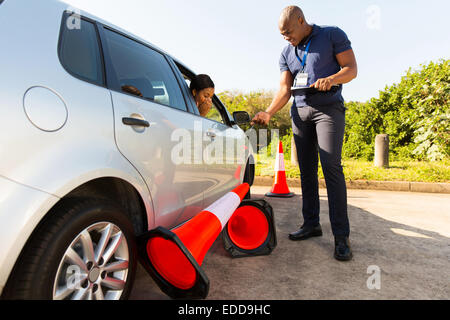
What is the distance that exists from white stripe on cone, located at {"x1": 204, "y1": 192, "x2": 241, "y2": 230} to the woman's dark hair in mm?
1173

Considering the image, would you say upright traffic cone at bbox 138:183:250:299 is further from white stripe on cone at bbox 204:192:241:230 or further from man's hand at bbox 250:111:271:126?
man's hand at bbox 250:111:271:126

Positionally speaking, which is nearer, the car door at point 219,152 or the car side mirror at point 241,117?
the car door at point 219,152

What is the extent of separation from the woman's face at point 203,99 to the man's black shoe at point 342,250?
176 cm

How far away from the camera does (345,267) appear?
93.6 inches

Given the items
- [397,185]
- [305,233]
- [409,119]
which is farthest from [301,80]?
[409,119]

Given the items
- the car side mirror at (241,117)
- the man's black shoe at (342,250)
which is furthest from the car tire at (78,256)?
the car side mirror at (241,117)

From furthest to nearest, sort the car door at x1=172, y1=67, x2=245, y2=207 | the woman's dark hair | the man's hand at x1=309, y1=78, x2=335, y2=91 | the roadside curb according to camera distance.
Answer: the roadside curb → the woman's dark hair → the car door at x1=172, y1=67, x2=245, y2=207 → the man's hand at x1=309, y1=78, x2=335, y2=91

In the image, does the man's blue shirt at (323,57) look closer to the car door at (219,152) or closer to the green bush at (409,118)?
the car door at (219,152)

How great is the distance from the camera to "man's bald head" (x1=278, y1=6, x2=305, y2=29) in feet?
8.59

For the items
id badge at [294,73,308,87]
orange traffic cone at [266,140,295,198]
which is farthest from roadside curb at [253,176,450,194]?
id badge at [294,73,308,87]

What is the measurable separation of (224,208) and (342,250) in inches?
45.4

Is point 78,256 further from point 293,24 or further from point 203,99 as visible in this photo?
point 293,24

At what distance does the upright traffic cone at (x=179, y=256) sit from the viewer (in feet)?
4.92
